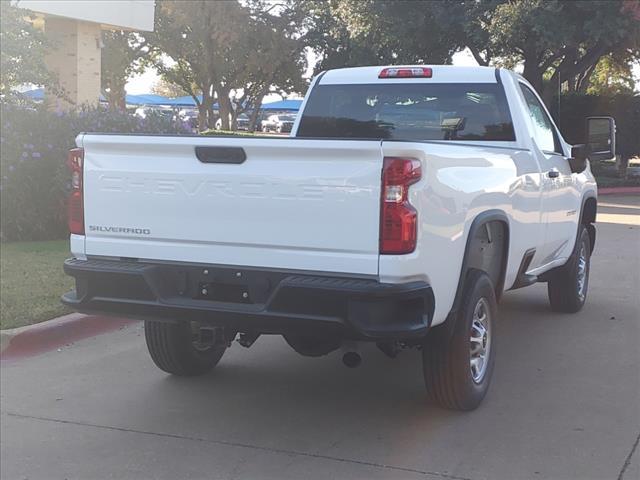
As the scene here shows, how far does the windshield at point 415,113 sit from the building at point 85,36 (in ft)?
36.3

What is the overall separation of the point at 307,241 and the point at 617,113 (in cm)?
2320

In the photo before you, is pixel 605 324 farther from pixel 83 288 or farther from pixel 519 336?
pixel 83 288

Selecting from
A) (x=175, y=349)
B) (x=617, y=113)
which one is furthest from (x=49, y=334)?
(x=617, y=113)

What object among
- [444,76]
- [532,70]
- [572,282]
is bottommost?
[572,282]

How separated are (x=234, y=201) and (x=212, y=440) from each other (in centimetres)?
138

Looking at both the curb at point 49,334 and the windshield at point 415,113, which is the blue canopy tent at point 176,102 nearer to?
the curb at point 49,334

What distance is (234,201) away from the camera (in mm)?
4141

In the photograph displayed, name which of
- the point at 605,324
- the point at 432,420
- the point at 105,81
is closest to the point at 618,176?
the point at 605,324

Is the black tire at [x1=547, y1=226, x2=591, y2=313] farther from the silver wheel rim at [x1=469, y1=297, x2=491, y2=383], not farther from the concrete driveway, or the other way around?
the silver wheel rim at [x1=469, y1=297, x2=491, y2=383]

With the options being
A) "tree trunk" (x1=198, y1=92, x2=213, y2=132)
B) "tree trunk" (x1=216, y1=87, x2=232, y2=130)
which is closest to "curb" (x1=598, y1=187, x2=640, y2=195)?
"tree trunk" (x1=216, y1=87, x2=232, y2=130)

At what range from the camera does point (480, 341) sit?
4.89 m

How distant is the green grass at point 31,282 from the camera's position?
6.65 meters

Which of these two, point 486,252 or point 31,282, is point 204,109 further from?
point 486,252

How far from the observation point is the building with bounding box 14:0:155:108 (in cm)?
1633
